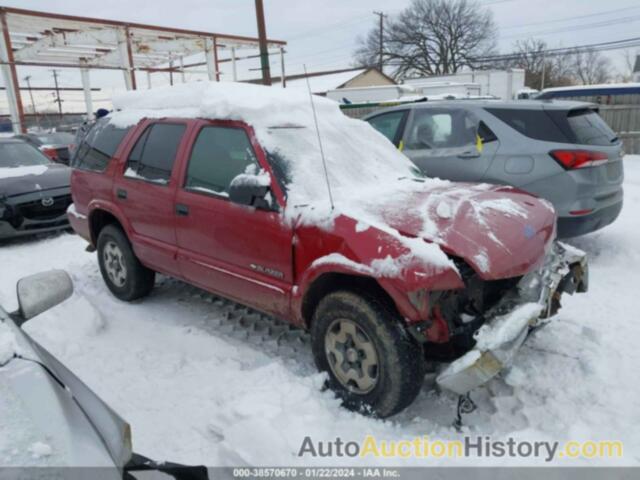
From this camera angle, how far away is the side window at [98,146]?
15.9 feet

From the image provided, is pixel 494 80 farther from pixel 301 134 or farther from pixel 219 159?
pixel 219 159

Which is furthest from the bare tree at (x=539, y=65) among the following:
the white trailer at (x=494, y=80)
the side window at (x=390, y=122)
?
the side window at (x=390, y=122)

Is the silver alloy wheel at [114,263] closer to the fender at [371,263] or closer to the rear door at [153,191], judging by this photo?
the rear door at [153,191]

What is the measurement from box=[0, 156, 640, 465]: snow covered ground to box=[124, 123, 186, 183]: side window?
1259 millimetres

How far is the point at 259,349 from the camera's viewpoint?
3857 millimetres

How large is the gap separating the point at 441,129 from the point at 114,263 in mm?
3901

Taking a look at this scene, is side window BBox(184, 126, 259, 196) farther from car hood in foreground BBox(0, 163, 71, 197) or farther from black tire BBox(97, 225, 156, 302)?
car hood in foreground BBox(0, 163, 71, 197)

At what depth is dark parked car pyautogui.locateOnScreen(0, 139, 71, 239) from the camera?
23.3ft

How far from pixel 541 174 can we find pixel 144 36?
1656 centimetres

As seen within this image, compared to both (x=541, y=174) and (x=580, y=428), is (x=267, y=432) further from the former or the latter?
(x=541, y=174)

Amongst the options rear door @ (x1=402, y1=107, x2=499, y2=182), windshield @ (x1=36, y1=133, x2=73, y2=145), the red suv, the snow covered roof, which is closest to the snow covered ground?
the red suv

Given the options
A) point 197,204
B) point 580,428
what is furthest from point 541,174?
point 197,204

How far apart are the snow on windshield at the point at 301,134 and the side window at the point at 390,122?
1932 mm

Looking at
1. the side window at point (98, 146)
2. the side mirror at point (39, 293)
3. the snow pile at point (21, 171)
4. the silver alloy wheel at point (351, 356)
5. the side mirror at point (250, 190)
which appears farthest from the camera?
the snow pile at point (21, 171)
